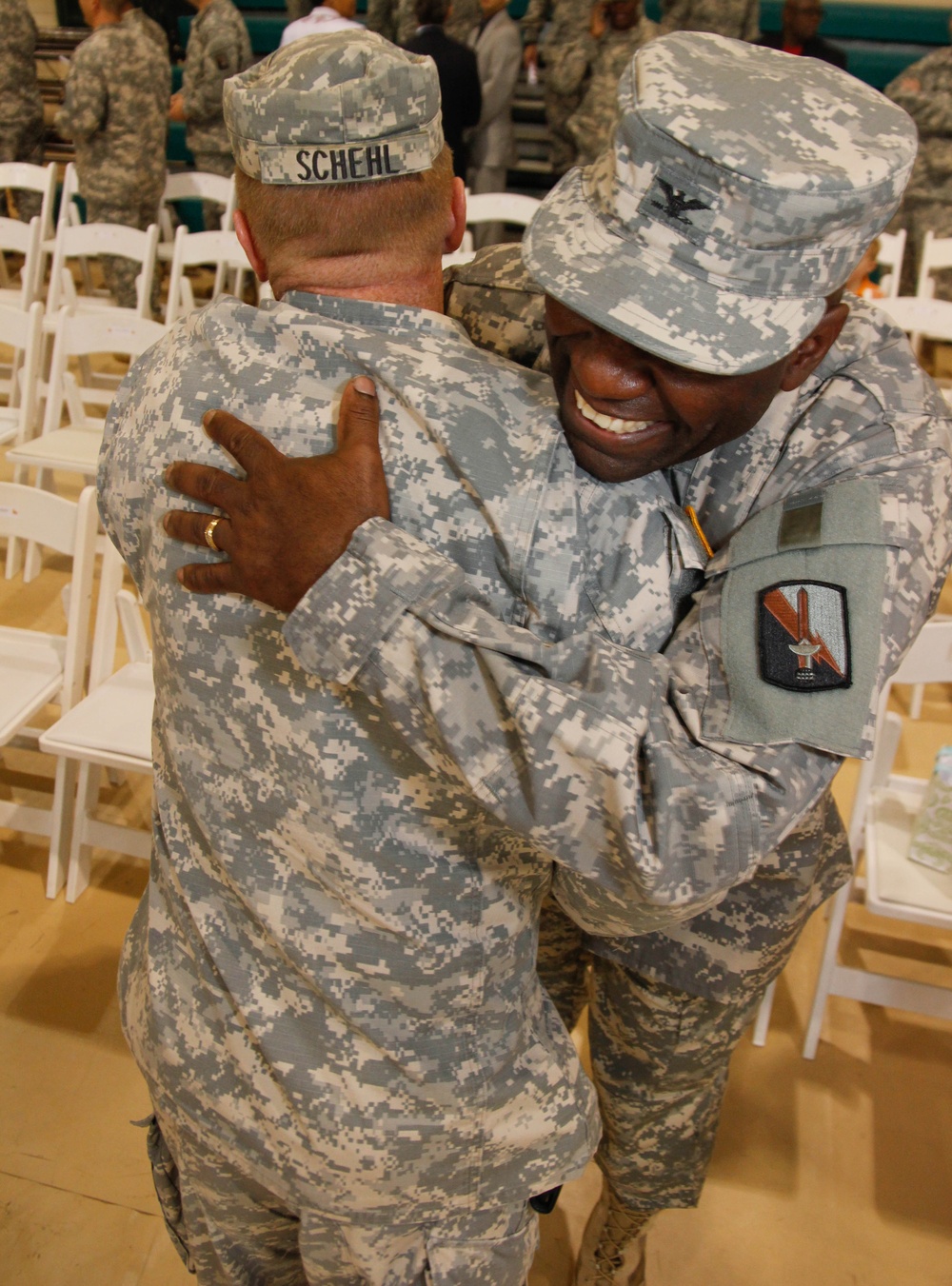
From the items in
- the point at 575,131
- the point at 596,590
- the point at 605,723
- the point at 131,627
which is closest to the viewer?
the point at 605,723

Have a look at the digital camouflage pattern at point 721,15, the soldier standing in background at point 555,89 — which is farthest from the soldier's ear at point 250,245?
the digital camouflage pattern at point 721,15

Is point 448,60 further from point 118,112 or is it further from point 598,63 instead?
point 118,112

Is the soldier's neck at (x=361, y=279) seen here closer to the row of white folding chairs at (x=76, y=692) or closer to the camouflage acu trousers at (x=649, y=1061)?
the camouflage acu trousers at (x=649, y=1061)

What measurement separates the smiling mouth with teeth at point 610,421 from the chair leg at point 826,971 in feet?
5.53

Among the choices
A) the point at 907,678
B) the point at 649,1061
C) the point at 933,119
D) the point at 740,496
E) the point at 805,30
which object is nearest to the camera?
the point at 740,496

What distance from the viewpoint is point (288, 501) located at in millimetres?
878

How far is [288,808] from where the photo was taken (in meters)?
0.99

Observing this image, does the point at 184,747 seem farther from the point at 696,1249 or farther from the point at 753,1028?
the point at 753,1028

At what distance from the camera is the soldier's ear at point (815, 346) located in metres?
0.96

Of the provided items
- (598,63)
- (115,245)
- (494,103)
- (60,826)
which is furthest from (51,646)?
(598,63)

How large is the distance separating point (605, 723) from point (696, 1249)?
170 cm

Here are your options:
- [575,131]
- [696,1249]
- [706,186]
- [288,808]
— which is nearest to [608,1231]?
[696,1249]

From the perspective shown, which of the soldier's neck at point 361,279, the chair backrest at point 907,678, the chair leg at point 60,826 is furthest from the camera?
the chair leg at point 60,826

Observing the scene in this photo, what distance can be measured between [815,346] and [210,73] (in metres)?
6.64
